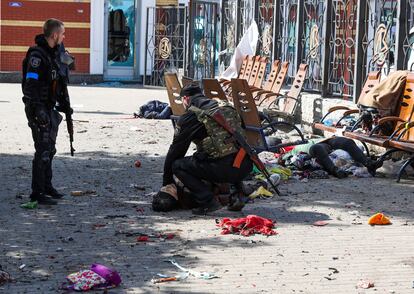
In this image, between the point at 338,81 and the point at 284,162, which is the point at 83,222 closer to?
the point at 284,162

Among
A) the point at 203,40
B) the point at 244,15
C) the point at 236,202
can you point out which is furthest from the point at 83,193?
the point at 203,40

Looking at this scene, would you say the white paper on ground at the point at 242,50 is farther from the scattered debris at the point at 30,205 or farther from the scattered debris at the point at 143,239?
the scattered debris at the point at 143,239

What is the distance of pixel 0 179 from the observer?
11.3 meters

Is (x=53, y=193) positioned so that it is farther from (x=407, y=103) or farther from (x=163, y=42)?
(x=163, y=42)

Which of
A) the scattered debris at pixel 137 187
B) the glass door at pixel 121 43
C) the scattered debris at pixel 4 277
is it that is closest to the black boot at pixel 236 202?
the scattered debris at pixel 137 187

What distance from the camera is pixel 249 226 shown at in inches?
328

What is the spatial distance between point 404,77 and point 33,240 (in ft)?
20.0

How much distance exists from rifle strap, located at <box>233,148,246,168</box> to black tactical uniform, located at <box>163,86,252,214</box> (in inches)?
1.1

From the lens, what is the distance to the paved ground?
21.9 ft

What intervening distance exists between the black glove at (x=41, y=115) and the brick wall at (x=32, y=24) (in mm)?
22809

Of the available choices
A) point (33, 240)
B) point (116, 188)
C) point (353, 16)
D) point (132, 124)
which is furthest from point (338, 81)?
point (33, 240)

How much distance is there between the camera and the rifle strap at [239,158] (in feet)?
29.7

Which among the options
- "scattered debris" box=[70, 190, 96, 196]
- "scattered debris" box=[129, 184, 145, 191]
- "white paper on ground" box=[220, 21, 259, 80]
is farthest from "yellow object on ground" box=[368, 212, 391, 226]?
"white paper on ground" box=[220, 21, 259, 80]

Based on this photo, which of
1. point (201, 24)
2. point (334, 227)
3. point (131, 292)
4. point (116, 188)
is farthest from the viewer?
point (201, 24)
